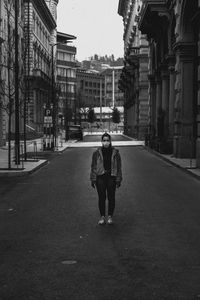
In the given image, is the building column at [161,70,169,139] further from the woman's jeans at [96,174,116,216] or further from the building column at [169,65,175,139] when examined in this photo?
the woman's jeans at [96,174,116,216]

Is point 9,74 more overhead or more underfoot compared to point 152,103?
more overhead

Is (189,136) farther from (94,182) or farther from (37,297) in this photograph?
(37,297)

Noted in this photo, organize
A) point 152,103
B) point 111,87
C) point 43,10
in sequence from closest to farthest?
point 152,103 < point 43,10 < point 111,87

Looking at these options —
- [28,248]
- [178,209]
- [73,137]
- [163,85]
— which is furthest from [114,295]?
[73,137]

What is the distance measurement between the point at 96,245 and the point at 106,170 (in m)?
2.02

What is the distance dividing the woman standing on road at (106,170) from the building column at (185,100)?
16530 mm

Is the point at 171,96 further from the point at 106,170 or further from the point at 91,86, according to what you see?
the point at 91,86

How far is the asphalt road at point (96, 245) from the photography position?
6.02 m

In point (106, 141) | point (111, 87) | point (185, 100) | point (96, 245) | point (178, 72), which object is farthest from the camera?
point (111, 87)

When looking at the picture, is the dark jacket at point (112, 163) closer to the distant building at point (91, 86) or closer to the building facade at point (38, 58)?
the building facade at point (38, 58)

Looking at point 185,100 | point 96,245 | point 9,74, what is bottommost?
point 96,245

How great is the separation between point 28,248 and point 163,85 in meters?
27.4

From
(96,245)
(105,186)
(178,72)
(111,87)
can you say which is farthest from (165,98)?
(111,87)

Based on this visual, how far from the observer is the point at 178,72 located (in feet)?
88.5
